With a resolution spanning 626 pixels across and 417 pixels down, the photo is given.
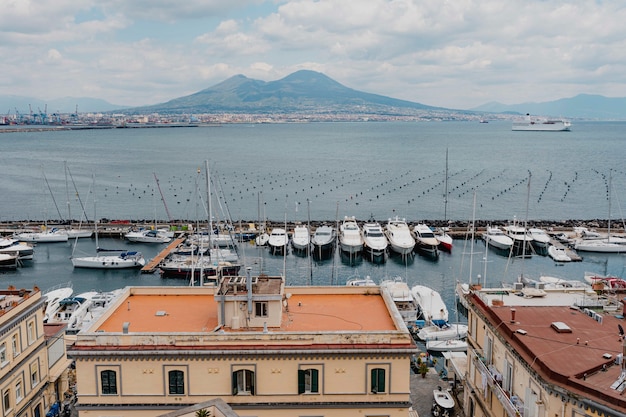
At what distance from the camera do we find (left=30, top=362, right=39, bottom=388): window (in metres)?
27.9

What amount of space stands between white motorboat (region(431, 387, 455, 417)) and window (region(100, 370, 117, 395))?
16558 mm

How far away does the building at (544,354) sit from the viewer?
56.6 feet

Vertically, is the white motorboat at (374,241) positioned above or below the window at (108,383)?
below

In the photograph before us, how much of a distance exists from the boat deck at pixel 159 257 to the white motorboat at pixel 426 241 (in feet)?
98.4

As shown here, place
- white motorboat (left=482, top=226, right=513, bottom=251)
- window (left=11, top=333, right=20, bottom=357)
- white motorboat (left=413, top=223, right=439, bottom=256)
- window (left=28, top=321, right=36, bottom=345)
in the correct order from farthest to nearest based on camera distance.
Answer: white motorboat (left=482, top=226, right=513, bottom=251) < white motorboat (left=413, top=223, right=439, bottom=256) < window (left=28, top=321, right=36, bottom=345) < window (left=11, top=333, right=20, bottom=357)

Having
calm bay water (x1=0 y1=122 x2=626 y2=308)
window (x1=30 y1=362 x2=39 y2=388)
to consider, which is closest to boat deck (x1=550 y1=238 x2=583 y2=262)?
calm bay water (x1=0 y1=122 x2=626 y2=308)

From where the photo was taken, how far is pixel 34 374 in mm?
28281

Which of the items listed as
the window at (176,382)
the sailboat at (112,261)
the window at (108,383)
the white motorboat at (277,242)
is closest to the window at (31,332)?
the window at (108,383)

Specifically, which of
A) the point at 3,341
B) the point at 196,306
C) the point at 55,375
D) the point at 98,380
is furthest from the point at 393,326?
the point at 55,375

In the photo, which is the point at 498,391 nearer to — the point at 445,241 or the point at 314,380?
the point at 314,380

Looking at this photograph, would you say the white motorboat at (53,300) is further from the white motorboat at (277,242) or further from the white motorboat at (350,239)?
the white motorboat at (350,239)

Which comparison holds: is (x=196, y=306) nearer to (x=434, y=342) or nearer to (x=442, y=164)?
(x=434, y=342)

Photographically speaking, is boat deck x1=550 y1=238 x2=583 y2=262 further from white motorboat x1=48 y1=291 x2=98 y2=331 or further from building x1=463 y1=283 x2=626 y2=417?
white motorboat x1=48 y1=291 x2=98 y2=331

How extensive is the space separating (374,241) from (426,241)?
642 cm
